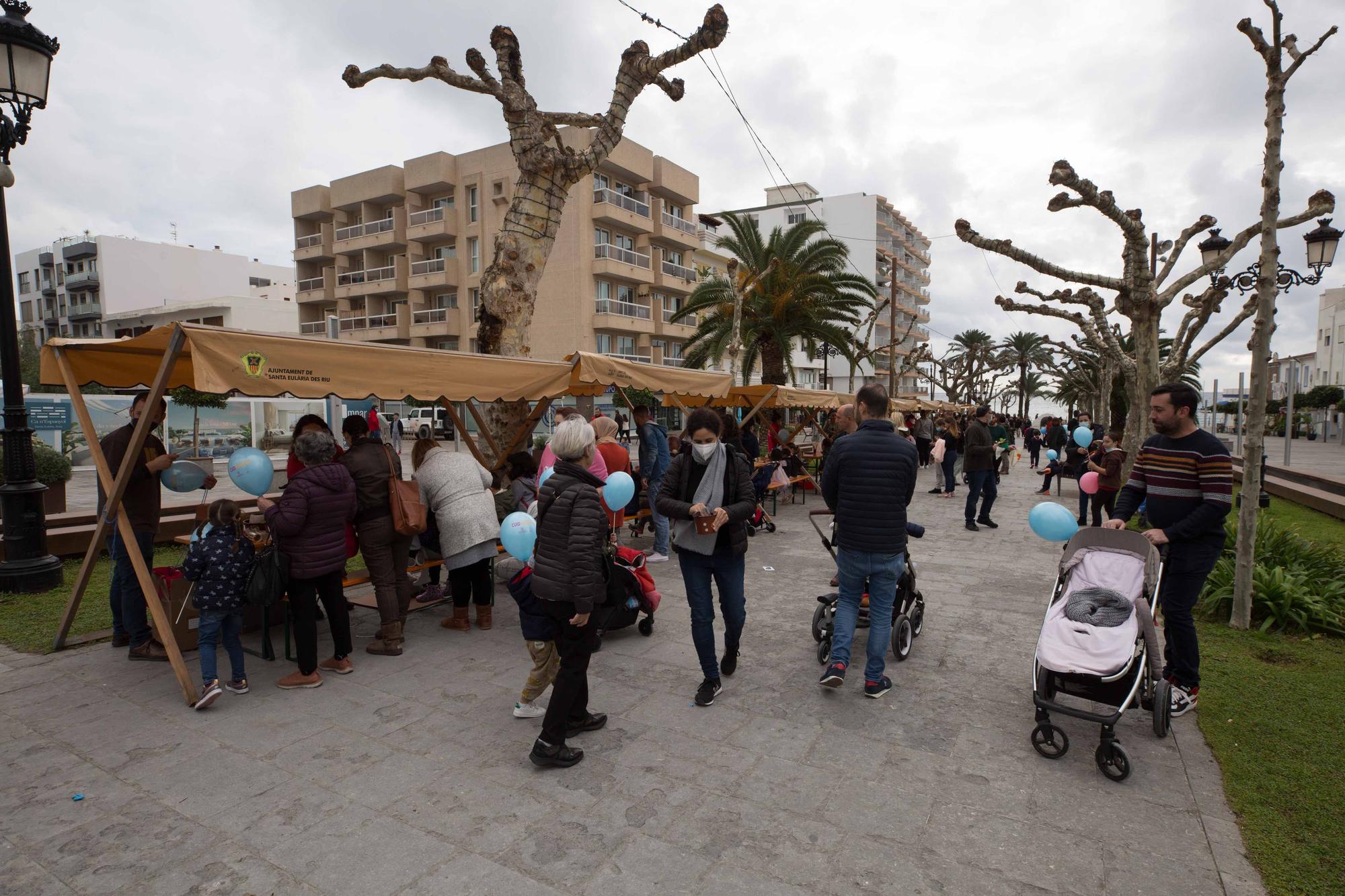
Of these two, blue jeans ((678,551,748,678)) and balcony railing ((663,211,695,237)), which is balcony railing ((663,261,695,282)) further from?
blue jeans ((678,551,748,678))

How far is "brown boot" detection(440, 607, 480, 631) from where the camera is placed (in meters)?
5.84

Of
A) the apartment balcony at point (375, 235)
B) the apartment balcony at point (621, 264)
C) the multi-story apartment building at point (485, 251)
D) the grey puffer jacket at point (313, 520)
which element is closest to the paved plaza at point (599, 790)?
the grey puffer jacket at point (313, 520)

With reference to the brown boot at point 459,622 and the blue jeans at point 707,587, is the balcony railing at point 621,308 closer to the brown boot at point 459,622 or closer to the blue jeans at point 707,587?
the brown boot at point 459,622

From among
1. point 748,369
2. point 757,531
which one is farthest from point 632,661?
point 748,369

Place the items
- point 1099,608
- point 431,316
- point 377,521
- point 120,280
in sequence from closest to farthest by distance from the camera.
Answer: point 1099,608, point 377,521, point 431,316, point 120,280

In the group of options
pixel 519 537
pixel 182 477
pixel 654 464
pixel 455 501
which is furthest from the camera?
pixel 654 464

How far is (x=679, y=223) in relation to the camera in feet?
144

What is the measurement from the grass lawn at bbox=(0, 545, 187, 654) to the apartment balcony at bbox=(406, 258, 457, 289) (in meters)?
34.8

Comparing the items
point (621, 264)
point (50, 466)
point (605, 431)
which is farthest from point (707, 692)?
point (621, 264)

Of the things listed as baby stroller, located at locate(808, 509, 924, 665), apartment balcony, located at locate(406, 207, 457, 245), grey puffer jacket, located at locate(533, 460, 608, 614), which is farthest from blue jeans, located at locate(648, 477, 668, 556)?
apartment balcony, located at locate(406, 207, 457, 245)

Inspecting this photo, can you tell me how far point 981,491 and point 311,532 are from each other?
9.66 meters

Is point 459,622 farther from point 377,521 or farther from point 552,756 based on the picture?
point 552,756

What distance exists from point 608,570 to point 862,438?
179 centimetres

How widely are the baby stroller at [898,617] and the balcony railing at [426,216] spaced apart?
39.8 metres
